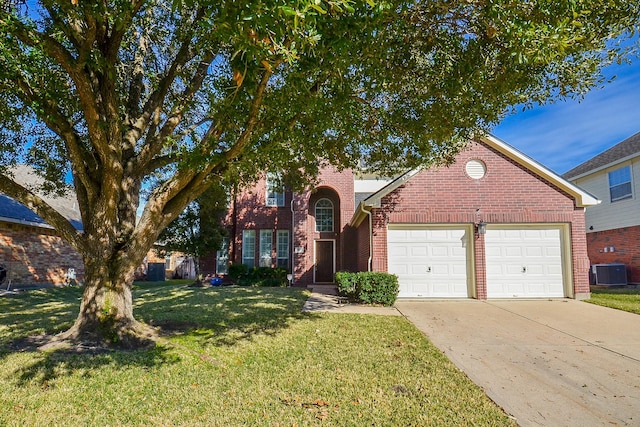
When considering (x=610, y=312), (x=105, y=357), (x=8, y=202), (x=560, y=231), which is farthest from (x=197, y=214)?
Answer: (x=610, y=312)

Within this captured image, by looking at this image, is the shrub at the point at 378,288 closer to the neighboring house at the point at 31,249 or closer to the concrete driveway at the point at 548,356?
the concrete driveway at the point at 548,356

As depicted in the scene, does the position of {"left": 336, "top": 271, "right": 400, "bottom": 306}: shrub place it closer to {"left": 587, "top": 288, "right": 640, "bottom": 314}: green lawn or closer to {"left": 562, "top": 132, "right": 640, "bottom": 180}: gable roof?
{"left": 587, "top": 288, "right": 640, "bottom": 314}: green lawn

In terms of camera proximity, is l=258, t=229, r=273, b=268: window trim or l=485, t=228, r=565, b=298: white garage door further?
l=258, t=229, r=273, b=268: window trim

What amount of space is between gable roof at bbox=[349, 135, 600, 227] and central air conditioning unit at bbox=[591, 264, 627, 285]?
6.05 metres

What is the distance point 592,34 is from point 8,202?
19445 millimetres

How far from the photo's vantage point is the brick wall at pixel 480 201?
447 inches

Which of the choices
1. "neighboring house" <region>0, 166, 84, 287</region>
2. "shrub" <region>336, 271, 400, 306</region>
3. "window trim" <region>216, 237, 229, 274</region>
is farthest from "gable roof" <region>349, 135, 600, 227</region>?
"neighboring house" <region>0, 166, 84, 287</region>

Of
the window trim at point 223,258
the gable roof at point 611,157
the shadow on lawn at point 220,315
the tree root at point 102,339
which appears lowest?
the shadow on lawn at point 220,315

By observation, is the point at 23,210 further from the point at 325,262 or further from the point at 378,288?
the point at 378,288

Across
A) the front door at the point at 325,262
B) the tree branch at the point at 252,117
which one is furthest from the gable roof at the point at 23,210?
A: the front door at the point at 325,262

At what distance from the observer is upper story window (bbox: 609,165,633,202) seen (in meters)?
15.8

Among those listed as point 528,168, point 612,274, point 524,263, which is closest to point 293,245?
point 524,263

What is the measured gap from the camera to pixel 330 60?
4.77m

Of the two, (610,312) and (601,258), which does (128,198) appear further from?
(601,258)
